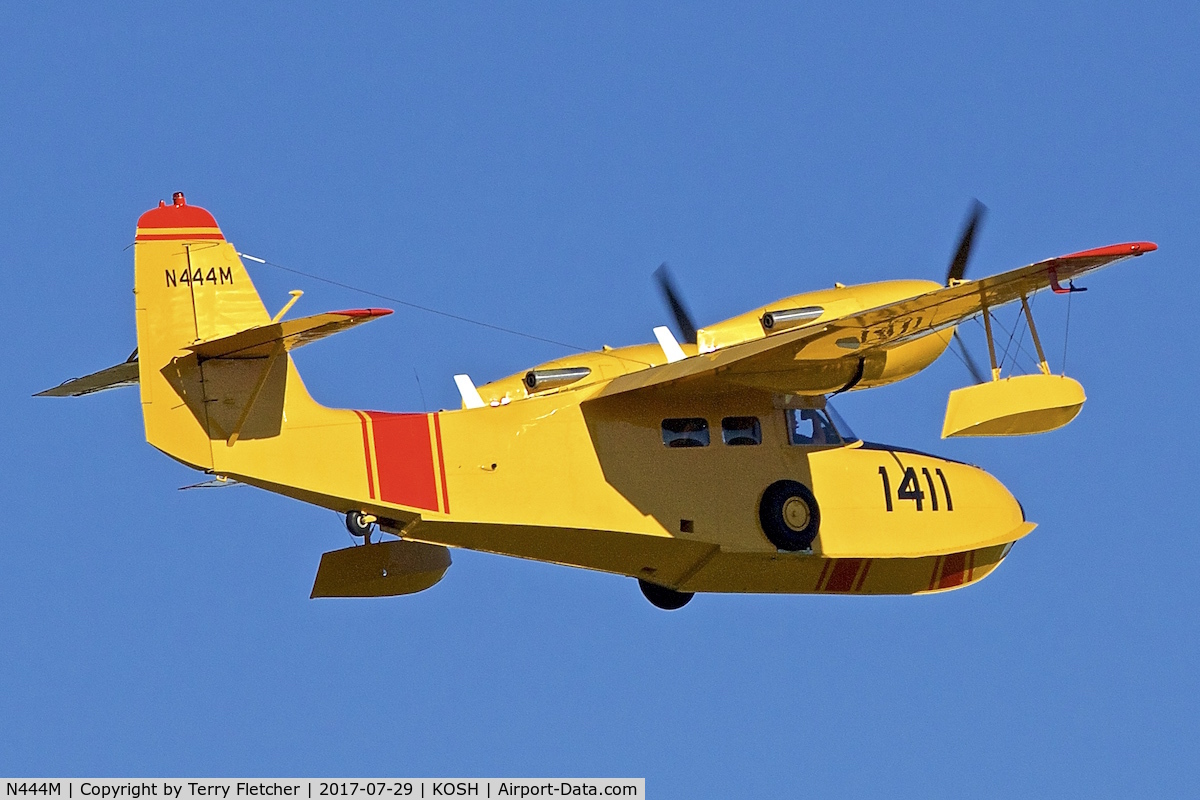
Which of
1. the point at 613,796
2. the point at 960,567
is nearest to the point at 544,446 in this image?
the point at 613,796

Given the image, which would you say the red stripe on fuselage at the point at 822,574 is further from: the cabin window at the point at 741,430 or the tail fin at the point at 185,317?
the tail fin at the point at 185,317

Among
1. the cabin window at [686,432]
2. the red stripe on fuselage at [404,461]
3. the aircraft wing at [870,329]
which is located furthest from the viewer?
the cabin window at [686,432]

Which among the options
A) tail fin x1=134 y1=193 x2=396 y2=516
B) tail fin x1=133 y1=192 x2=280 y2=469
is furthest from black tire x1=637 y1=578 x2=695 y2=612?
tail fin x1=133 y1=192 x2=280 y2=469

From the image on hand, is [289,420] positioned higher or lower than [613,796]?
higher

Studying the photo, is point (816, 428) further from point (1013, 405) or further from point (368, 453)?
point (368, 453)

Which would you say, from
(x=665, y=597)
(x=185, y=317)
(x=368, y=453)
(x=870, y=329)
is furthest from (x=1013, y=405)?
(x=185, y=317)

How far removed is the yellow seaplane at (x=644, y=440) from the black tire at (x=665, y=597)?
3 cm

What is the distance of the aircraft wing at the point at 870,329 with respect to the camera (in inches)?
814

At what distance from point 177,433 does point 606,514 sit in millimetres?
4776

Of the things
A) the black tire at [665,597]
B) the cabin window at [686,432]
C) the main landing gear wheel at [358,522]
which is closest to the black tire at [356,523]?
the main landing gear wheel at [358,522]

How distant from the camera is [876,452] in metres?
24.3

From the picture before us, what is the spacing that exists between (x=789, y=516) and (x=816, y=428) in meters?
1.39

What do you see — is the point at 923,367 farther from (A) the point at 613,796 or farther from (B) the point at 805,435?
(A) the point at 613,796

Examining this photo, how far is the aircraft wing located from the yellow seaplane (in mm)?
35
